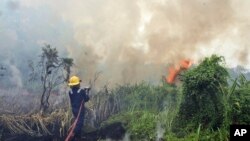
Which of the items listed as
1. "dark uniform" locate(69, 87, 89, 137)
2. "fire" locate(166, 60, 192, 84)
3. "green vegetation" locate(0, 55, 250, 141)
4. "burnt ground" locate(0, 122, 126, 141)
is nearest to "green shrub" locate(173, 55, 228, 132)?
"green vegetation" locate(0, 55, 250, 141)

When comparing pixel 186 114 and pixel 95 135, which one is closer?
pixel 186 114

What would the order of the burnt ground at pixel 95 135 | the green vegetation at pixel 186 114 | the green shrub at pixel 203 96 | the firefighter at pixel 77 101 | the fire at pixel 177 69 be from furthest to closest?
the fire at pixel 177 69 → the burnt ground at pixel 95 135 → the firefighter at pixel 77 101 → the green shrub at pixel 203 96 → the green vegetation at pixel 186 114

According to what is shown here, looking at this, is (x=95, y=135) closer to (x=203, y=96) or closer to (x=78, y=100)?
(x=78, y=100)

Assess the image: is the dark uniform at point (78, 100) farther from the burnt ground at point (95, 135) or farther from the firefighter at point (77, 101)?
the burnt ground at point (95, 135)

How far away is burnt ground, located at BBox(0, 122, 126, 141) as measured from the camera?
1323cm

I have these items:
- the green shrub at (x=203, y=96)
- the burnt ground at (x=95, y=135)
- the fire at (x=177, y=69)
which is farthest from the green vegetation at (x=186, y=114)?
the fire at (x=177, y=69)

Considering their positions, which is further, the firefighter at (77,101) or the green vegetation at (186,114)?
the firefighter at (77,101)

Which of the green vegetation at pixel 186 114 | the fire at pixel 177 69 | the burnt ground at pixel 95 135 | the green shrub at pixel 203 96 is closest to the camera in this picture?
the green vegetation at pixel 186 114

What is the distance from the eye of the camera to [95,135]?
14.0 m

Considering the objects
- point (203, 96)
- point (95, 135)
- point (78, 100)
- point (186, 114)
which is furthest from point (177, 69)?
point (78, 100)

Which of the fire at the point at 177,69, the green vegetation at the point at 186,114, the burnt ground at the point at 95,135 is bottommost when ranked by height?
the burnt ground at the point at 95,135

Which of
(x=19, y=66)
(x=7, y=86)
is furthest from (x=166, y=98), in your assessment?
(x=19, y=66)

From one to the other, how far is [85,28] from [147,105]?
11060 mm

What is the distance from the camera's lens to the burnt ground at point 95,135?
521 inches
